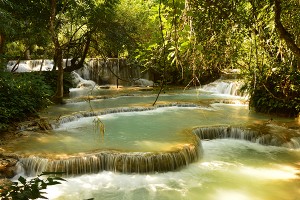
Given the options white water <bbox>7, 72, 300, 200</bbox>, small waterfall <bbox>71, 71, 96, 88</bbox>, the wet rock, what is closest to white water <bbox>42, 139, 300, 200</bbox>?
white water <bbox>7, 72, 300, 200</bbox>

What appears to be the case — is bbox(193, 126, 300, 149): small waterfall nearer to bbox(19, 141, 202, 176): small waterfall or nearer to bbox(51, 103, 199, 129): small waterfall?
bbox(19, 141, 202, 176): small waterfall

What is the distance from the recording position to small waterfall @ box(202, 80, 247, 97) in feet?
52.5

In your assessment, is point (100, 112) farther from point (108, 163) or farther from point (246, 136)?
point (246, 136)

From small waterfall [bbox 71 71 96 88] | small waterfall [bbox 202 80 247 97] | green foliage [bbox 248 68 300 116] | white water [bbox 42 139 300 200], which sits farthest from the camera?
small waterfall [bbox 71 71 96 88]

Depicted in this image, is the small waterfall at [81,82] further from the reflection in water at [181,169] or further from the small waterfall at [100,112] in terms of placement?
the reflection in water at [181,169]

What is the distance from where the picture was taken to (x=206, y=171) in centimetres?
700

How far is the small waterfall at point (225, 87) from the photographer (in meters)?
16.0

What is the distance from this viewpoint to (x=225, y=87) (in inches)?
669

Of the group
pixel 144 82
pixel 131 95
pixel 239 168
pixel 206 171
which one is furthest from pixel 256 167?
pixel 144 82

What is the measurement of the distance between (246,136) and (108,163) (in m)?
4.24

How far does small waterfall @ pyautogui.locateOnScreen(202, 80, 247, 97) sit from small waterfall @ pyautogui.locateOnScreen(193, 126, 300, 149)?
22.5ft

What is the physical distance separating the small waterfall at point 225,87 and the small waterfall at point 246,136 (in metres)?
6.86

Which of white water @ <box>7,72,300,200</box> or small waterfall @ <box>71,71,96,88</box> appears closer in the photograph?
white water @ <box>7,72,300,200</box>

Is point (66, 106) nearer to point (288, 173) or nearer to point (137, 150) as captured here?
point (137, 150)
